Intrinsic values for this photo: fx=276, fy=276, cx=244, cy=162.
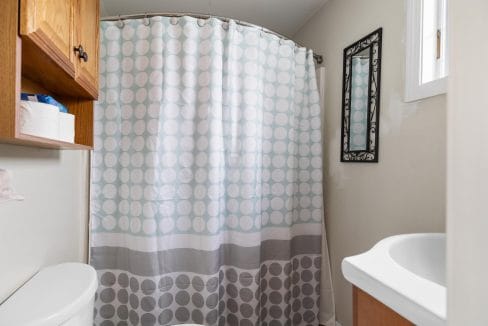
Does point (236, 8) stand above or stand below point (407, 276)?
above

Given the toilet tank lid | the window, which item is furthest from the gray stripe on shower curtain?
the window

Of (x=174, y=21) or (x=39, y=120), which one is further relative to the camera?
(x=174, y=21)

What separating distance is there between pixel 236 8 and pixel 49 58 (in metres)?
1.67

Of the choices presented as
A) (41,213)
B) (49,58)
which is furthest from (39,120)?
(41,213)

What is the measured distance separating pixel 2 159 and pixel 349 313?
72.8 inches

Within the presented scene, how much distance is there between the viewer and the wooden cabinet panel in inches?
22.3

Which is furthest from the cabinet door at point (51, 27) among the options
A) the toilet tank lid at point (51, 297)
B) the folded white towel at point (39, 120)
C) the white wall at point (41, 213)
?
the toilet tank lid at point (51, 297)

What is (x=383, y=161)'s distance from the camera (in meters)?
1.44

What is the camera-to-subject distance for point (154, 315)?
5.01ft

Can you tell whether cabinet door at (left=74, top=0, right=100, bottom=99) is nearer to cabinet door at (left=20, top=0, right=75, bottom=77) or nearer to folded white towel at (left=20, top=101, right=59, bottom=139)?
cabinet door at (left=20, top=0, right=75, bottom=77)

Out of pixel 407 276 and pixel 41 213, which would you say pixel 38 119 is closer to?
pixel 41 213

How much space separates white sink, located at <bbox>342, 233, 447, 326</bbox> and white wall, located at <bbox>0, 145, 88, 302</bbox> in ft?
3.57
